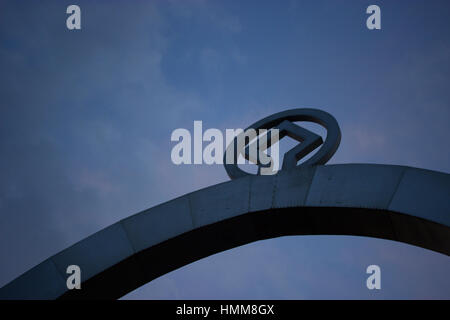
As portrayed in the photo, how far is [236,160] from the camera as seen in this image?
8.02 meters

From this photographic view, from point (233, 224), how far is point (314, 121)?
2141mm

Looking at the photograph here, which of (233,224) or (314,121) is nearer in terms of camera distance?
(233,224)

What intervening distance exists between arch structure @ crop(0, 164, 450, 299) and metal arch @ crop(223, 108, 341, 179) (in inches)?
11.7

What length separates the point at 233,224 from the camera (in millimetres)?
7238

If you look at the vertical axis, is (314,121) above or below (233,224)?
above

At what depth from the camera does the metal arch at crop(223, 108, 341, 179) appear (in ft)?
24.4

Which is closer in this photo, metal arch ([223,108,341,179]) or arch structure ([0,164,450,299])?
arch structure ([0,164,450,299])

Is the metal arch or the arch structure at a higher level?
the metal arch

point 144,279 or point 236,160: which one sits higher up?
point 236,160

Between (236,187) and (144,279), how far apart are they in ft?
6.21

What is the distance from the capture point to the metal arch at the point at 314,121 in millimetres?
7426
